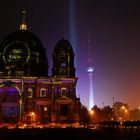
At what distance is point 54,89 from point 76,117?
26.4 ft

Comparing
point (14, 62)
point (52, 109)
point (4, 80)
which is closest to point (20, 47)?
point (14, 62)

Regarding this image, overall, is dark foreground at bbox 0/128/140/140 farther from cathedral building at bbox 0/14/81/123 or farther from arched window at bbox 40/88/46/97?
arched window at bbox 40/88/46/97

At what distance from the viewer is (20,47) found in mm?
90500

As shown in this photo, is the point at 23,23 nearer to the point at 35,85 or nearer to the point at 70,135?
the point at 35,85

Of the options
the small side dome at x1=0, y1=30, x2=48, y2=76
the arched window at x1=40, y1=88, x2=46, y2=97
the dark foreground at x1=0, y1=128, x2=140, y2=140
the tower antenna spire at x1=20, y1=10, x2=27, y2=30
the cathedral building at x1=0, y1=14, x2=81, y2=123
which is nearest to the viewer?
the dark foreground at x1=0, y1=128, x2=140, y2=140

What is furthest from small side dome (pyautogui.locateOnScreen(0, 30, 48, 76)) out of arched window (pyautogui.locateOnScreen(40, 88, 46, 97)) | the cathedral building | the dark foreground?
the dark foreground

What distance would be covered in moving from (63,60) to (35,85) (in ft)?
28.4

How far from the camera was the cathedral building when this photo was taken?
82562 mm

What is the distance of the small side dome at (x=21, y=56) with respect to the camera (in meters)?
88.6

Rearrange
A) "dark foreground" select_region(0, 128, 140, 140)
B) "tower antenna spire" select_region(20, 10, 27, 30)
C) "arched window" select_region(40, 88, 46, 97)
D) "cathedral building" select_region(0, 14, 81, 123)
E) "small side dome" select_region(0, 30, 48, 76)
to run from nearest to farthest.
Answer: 1. "dark foreground" select_region(0, 128, 140, 140)
2. "cathedral building" select_region(0, 14, 81, 123)
3. "arched window" select_region(40, 88, 46, 97)
4. "small side dome" select_region(0, 30, 48, 76)
5. "tower antenna spire" select_region(20, 10, 27, 30)

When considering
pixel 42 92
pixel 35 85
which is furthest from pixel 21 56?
pixel 42 92

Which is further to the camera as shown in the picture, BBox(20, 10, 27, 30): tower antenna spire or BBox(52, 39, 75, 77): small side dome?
BBox(20, 10, 27, 30): tower antenna spire

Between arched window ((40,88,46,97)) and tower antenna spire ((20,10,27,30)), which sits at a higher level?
tower antenna spire ((20,10,27,30))

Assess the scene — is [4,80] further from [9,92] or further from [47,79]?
[47,79]
